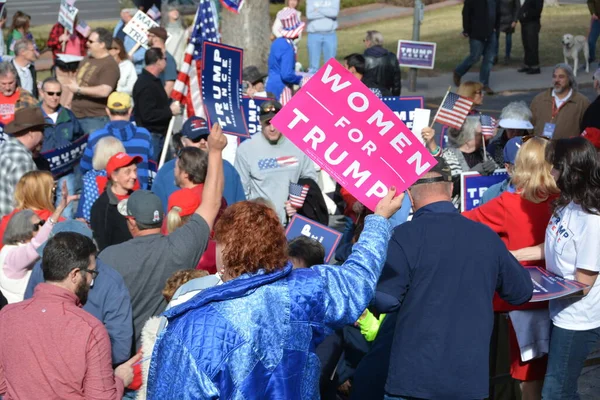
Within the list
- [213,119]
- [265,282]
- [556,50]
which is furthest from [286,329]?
[556,50]

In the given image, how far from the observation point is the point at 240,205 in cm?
356

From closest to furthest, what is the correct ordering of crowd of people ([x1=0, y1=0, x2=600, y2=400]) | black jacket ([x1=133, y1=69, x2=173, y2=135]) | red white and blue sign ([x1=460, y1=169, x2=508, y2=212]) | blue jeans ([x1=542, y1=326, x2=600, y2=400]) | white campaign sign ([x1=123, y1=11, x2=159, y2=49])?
crowd of people ([x1=0, y1=0, x2=600, y2=400]), blue jeans ([x1=542, y1=326, x2=600, y2=400]), red white and blue sign ([x1=460, y1=169, x2=508, y2=212]), black jacket ([x1=133, y1=69, x2=173, y2=135]), white campaign sign ([x1=123, y1=11, x2=159, y2=49])

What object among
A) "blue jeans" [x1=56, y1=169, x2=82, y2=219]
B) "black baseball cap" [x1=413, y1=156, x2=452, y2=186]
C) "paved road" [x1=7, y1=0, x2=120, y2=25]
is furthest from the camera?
"paved road" [x1=7, y1=0, x2=120, y2=25]

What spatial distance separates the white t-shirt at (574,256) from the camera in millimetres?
4785

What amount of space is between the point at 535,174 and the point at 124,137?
Result: 4.84 meters

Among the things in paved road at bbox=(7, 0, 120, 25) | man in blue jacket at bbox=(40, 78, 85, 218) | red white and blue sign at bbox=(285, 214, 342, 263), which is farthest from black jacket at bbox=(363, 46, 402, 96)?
paved road at bbox=(7, 0, 120, 25)

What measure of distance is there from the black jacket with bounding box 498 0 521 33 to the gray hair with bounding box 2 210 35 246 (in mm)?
16114

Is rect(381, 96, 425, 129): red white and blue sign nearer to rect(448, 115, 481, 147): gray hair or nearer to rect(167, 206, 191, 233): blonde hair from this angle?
rect(448, 115, 481, 147): gray hair

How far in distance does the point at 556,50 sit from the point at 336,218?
1323cm

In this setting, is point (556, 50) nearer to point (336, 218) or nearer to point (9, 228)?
point (336, 218)

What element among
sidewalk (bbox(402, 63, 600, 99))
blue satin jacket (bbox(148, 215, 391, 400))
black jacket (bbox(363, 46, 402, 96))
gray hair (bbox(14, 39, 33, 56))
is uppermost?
blue satin jacket (bbox(148, 215, 391, 400))

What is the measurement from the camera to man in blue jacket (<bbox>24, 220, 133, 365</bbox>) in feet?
16.3

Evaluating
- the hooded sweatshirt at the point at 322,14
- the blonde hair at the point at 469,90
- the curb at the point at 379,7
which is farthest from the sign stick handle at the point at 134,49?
the curb at the point at 379,7

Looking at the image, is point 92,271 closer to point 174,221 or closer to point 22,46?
point 174,221
